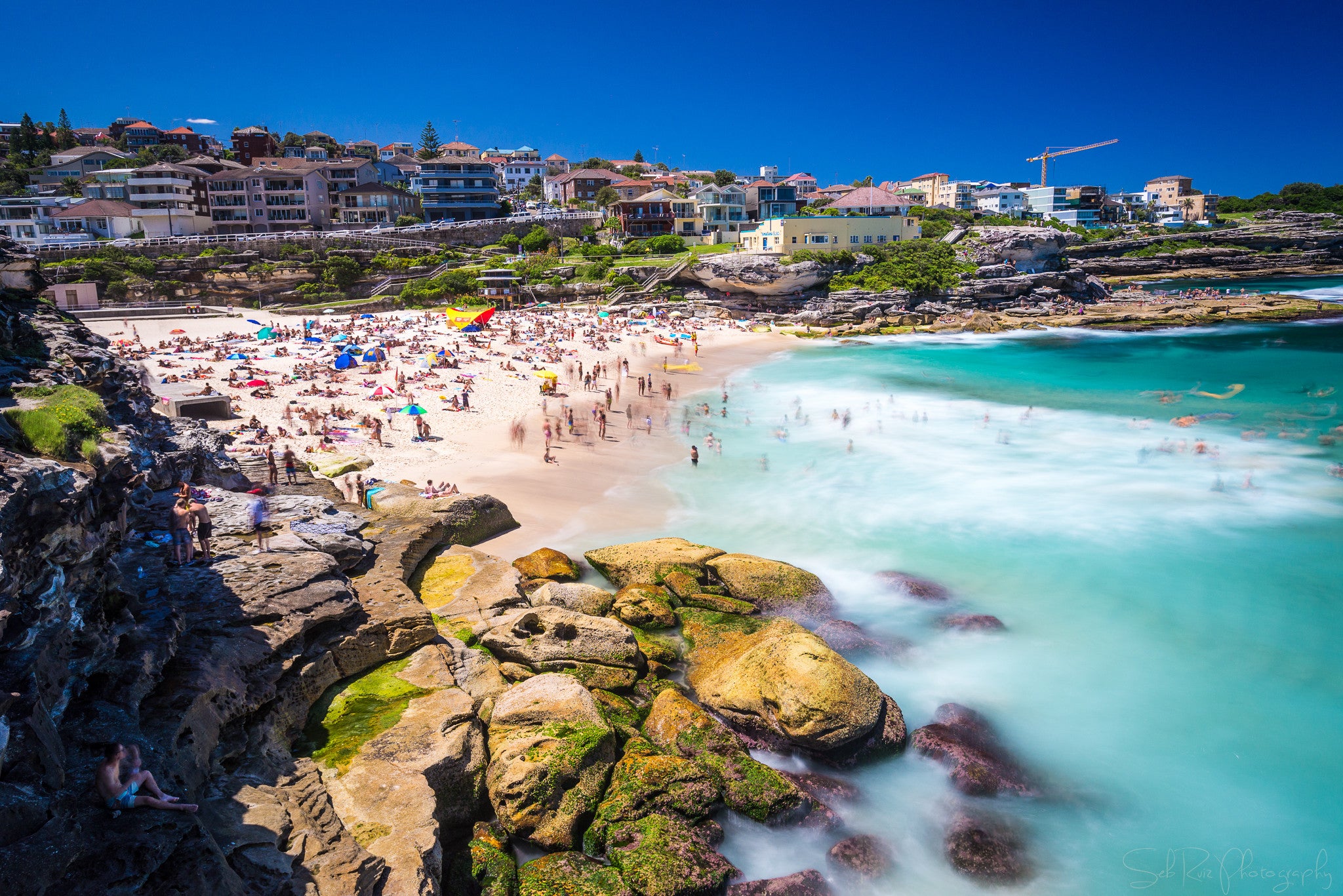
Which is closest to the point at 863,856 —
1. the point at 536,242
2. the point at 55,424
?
the point at 55,424

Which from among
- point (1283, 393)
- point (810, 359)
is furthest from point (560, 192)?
point (1283, 393)

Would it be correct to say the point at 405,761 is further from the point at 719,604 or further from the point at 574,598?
the point at 719,604

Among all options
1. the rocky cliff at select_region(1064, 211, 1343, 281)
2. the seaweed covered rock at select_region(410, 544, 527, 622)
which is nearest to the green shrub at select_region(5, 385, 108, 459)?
the seaweed covered rock at select_region(410, 544, 527, 622)

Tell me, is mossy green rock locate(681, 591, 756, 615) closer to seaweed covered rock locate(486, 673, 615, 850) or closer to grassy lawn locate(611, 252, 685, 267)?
seaweed covered rock locate(486, 673, 615, 850)

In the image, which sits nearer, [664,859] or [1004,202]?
[664,859]

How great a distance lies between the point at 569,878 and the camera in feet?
27.1

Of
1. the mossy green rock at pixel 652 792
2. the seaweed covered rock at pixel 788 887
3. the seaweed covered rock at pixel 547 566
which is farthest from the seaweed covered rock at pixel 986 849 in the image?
A: the seaweed covered rock at pixel 547 566

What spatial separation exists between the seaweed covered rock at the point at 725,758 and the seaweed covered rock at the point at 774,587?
386cm

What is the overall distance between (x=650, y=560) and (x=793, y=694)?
17.6 ft

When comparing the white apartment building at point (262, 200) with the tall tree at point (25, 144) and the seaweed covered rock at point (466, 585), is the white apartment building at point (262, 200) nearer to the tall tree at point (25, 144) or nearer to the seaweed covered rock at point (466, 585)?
the tall tree at point (25, 144)

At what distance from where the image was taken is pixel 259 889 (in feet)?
20.5

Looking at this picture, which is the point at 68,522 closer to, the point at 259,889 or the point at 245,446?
the point at 259,889

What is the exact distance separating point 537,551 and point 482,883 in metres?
8.00

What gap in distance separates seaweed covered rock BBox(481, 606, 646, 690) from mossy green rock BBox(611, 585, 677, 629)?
4.03ft
